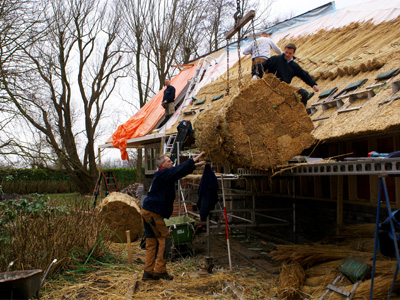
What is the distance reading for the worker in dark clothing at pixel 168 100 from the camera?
12.7 metres

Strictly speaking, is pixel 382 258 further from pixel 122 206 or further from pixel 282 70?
pixel 122 206

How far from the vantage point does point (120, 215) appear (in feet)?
28.5

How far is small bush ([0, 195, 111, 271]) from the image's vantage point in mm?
5188

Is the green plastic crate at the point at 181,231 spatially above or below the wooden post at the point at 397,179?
below

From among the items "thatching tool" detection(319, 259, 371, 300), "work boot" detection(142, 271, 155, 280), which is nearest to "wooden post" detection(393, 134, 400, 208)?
"thatching tool" detection(319, 259, 371, 300)

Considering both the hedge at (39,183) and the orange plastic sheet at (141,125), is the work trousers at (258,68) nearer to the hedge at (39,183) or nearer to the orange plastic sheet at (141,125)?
the orange plastic sheet at (141,125)

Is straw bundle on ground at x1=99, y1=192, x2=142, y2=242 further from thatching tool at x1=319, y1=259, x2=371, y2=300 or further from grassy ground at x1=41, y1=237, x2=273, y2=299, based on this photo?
thatching tool at x1=319, y1=259, x2=371, y2=300

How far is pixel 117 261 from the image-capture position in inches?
266

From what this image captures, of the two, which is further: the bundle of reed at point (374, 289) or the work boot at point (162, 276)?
the work boot at point (162, 276)

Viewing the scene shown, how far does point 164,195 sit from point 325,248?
2490 mm

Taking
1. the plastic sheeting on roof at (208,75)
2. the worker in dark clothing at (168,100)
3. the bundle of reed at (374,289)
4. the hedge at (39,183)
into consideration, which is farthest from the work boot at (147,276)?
the hedge at (39,183)

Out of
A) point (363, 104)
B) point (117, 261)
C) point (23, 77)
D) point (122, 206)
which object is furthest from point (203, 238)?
point (23, 77)

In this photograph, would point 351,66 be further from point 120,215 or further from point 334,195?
point 120,215

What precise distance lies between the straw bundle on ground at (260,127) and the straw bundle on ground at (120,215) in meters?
3.92
